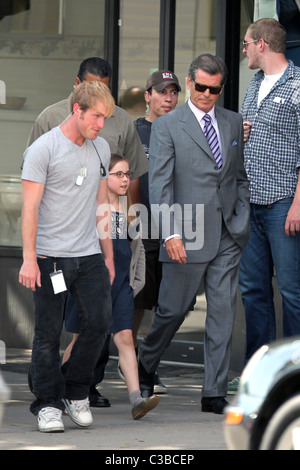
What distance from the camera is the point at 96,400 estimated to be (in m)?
7.68

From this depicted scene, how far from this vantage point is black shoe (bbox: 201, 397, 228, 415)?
24.2 ft

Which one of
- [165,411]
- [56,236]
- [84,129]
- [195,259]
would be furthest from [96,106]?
[165,411]

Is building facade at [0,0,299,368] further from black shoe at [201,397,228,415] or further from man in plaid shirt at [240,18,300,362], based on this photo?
black shoe at [201,397,228,415]

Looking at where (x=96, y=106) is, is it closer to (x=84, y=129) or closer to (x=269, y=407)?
(x=84, y=129)

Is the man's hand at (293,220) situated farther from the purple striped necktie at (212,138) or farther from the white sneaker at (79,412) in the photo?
the white sneaker at (79,412)

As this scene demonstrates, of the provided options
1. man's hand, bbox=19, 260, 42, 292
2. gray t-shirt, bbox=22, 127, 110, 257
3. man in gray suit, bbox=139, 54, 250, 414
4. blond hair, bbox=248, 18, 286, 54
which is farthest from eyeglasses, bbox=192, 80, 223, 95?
man's hand, bbox=19, 260, 42, 292

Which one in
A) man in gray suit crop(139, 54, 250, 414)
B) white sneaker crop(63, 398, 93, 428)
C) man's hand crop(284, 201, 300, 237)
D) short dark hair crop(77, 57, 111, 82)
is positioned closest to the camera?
white sneaker crop(63, 398, 93, 428)

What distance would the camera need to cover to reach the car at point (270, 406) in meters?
4.61

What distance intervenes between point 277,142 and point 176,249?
3.66 feet

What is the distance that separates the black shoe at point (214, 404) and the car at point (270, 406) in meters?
2.44

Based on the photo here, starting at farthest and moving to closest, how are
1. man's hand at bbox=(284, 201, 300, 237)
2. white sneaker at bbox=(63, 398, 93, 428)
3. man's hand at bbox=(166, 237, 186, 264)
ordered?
1. man's hand at bbox=(284, 201, 300, 237)
2. man's hand at bbox=(166, 237, 186, 264)
3. white sneaker at bbox=(63, 398, 93, 428)

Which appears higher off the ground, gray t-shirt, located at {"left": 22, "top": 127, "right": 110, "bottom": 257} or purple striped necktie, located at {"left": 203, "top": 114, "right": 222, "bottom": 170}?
purple striped necktie, located at {"left": 203, "top": 114, "right": 222, "bottom": 170}

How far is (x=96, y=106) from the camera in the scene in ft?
21.9

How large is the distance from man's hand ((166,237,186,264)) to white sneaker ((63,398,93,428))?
104cm
